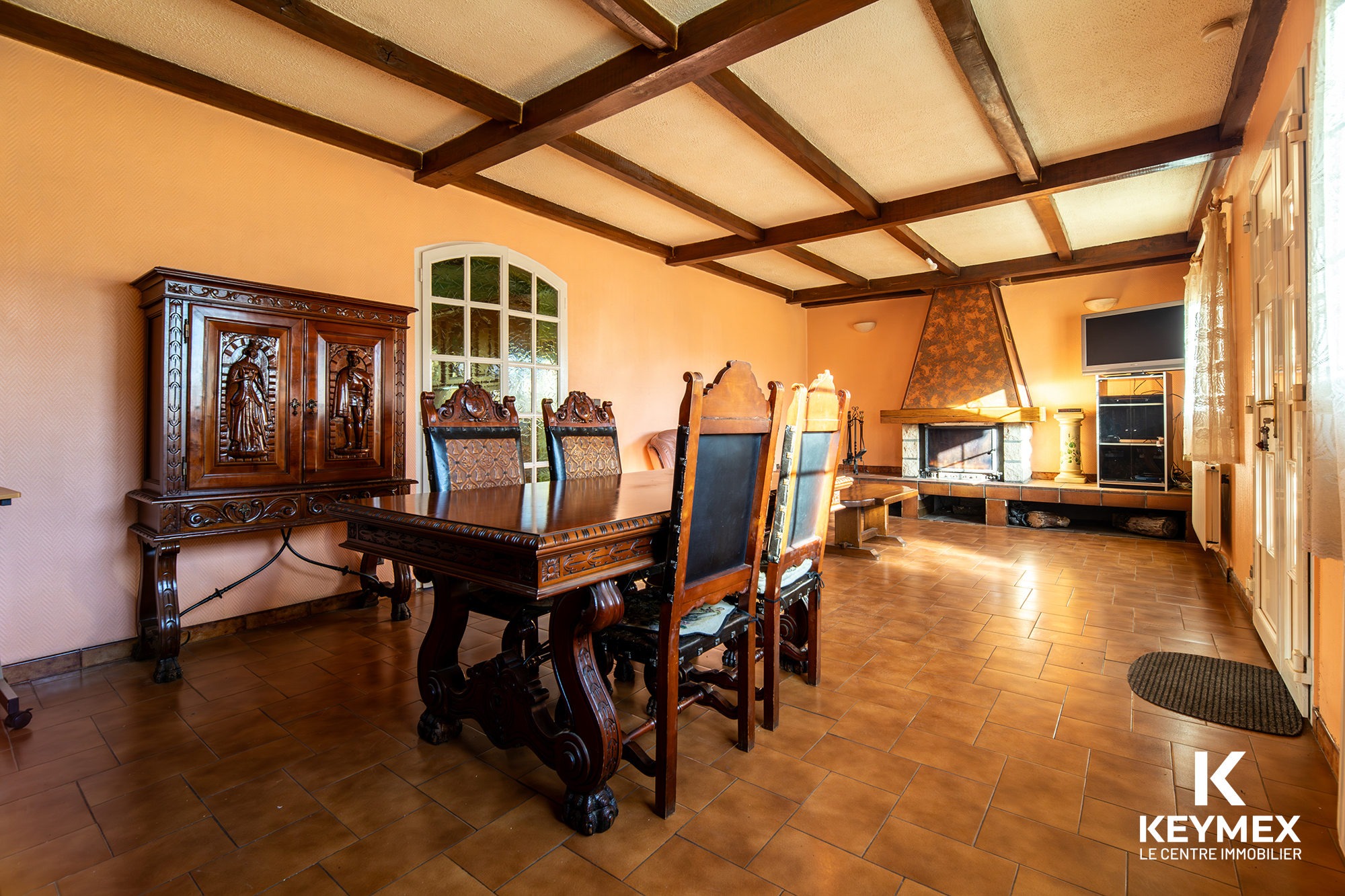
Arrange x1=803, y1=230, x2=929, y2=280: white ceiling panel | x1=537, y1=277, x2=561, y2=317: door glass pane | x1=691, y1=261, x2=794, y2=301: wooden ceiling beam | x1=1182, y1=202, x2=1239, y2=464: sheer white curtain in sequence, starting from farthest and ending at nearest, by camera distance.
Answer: x1=691, y1=261, x2=794, y2=301: wooden ceiling beam, x1=803, y1=230, x2=929, y2=280: white ceiling panel, x1=537, y1=277, x2=561, y2=317: door glass pane, x1=1182, y1=202, x2=1239, y2=464: sheer white curtain

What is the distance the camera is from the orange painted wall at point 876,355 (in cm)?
752

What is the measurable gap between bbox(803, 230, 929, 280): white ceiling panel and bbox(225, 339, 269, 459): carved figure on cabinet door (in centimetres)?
430

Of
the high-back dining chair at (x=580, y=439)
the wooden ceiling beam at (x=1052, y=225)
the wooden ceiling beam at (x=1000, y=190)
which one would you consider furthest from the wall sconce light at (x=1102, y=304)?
the high-back dining chair at (x=580, y=439)

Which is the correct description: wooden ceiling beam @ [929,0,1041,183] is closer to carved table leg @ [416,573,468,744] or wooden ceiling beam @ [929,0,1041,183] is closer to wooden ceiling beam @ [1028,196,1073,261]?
wooden ceiling beam @ [1028,196,1073,261]

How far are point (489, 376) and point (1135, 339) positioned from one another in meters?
5.98

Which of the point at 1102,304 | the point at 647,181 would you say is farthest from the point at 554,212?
the point at 1102,304

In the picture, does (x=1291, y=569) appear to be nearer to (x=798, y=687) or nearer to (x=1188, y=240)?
(x=798, y=687)

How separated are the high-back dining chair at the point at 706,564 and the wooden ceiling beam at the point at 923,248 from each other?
378cm

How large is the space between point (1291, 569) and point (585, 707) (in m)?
2.68

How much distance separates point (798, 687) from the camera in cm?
237

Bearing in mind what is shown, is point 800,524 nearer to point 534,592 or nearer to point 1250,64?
point 534,592

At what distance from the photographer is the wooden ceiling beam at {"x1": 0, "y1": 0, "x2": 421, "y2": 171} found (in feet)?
7.89

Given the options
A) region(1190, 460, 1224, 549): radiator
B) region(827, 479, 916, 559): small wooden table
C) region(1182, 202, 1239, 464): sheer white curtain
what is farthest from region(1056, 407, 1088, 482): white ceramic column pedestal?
region(1182, 202, 1239, 464): sheer white curtain

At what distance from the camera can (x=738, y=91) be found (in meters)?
2.91
